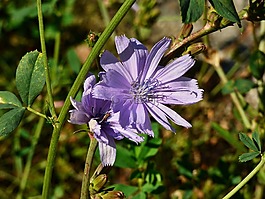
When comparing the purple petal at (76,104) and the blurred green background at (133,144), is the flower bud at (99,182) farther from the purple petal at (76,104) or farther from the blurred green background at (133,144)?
the blurred green background at (133,144)

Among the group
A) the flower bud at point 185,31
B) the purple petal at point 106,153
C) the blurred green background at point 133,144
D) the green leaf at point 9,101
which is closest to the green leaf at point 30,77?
the green leaf at point 9,101

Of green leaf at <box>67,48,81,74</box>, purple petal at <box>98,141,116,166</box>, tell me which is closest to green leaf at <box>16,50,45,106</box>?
purple petal at <box>98,141,116,166</box>

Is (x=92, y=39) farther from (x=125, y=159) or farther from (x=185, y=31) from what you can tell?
(x=125, y=159)

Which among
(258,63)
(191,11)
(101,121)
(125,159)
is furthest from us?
(258,63)

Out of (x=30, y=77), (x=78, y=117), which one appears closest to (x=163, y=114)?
(x=78, y=117)

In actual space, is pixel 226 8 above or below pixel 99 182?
above

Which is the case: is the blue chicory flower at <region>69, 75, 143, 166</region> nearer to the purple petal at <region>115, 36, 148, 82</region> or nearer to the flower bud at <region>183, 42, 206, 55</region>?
the purple petal at <region>115, 36, 148, 82</region>

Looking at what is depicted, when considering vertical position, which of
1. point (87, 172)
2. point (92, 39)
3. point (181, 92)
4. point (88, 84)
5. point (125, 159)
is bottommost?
point (125, 159)

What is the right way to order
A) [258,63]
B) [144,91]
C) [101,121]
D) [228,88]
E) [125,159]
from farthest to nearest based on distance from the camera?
[228,88] → [258,63] → [125,159] → [144,91] → [101,121]
